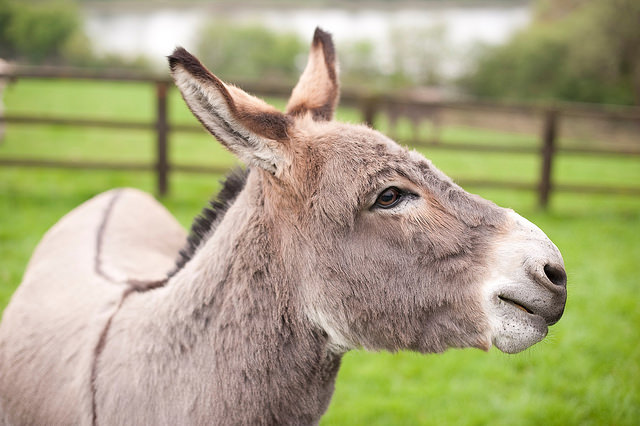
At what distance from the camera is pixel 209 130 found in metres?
1.63

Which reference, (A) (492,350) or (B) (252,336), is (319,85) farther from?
(A) (492,350)

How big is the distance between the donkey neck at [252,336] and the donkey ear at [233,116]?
199 millimetres

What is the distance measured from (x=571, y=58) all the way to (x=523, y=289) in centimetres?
2466

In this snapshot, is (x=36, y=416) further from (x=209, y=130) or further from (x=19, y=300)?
(x=209, y=130)

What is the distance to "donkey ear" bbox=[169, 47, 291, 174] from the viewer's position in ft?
5.04

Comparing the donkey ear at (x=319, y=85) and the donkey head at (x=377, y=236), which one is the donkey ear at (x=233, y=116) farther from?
the donkey ear at (x=319, y=85)

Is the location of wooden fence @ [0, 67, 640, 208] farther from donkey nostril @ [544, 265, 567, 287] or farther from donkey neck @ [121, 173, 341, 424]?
donkey nostril @ [544, 265, 567, 287]

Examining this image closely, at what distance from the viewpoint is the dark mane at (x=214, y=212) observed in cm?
211

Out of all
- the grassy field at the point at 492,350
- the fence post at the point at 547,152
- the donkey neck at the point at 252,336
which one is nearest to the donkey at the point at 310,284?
the donkey neck at the point at 252,336

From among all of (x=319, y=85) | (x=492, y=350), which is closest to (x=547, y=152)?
(x=492, y=350)

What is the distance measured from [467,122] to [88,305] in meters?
22.6

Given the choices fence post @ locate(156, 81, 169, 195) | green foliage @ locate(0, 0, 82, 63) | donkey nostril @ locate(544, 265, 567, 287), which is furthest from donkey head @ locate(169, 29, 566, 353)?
green foliage @ locate(0, 0, 82, 63)

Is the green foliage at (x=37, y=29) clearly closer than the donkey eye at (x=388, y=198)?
No

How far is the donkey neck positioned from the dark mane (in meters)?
0.26
